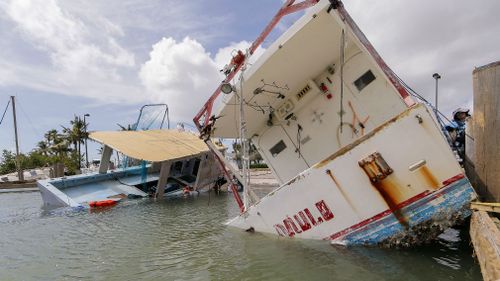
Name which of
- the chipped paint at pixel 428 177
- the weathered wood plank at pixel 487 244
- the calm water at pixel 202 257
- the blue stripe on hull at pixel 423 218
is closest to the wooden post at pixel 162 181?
the calm water at pixel 202 257

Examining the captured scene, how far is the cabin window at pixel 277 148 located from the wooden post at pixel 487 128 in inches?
186

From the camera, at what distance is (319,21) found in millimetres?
6469

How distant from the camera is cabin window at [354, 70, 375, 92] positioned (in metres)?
8.24

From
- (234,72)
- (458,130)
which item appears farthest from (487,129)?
(234,72)

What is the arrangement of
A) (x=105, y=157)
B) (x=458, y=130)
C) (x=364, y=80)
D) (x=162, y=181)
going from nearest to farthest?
(x=458, y=130)
(x=364, y=80)
(x=162, y=181)
(x=105, y=157)

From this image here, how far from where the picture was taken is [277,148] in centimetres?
980

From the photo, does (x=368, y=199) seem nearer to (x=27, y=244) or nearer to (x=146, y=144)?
(x=27, y=244)

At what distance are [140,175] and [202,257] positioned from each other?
47.0 ft

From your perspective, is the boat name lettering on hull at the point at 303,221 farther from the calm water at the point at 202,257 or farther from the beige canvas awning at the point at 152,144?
the beige canvas awning at the point at 152,144

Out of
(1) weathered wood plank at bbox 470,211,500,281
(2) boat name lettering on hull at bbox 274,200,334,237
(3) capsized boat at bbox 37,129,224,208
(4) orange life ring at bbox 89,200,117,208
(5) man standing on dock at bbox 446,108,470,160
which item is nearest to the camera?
(1) weathered wood plank at bbox 470,211,500,281

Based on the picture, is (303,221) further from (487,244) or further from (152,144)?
(152,144)

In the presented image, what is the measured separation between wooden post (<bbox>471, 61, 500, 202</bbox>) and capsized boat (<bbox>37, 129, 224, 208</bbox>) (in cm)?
1023

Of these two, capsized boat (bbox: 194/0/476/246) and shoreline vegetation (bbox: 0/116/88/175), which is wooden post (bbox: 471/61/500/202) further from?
shoreline vegetation (bbox: 0/116/88/175)

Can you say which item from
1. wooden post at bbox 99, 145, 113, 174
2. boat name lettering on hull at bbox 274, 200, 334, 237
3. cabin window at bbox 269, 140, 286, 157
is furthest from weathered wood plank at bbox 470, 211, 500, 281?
wooden post at bbox 99, 145, 113, 174
